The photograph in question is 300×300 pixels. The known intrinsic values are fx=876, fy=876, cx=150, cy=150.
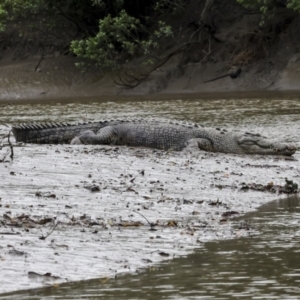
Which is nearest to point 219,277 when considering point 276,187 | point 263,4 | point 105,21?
point 276,187

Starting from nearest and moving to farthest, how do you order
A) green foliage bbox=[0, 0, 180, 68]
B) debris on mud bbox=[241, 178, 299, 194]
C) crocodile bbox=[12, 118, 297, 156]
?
debris on mud bbox=[241, 178, 299, 194] → crocodile bbox=[12, 118, 297, 156] → green foliage bbox=[0, 0, 180, 68]

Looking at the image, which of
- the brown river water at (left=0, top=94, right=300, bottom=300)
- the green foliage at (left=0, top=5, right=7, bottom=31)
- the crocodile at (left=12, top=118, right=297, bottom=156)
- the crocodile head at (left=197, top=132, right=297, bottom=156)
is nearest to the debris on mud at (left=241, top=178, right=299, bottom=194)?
the brown river water at (left=0, top=94, right=300, bottom=300)

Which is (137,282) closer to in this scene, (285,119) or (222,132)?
(222,132)

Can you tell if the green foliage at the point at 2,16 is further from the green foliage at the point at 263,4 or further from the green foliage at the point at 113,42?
the green foliage at the point at 263,4

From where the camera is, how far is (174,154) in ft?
40.1

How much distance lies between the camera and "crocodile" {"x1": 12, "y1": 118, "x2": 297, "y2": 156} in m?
12.9

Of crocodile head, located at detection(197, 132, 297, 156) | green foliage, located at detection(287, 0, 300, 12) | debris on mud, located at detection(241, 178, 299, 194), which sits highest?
green foliage, located at detection(287, 0, 300, 12)

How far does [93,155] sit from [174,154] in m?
1.52

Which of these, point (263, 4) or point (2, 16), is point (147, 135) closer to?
point (263, 4)

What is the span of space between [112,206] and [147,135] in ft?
19.9

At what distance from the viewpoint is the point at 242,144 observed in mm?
12812

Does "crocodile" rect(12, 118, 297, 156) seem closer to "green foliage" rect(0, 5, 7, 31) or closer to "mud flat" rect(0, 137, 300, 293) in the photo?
"mud flat" rect(0, 137, 300, 293)

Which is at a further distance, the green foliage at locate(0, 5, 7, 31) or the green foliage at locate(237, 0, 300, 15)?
the green foliage at locate(0, 5, 7, 31)

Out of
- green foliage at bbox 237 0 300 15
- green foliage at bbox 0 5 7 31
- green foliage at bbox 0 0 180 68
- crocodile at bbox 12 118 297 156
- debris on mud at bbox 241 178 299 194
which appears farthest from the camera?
green foliage at bbox 0 5 7 31
